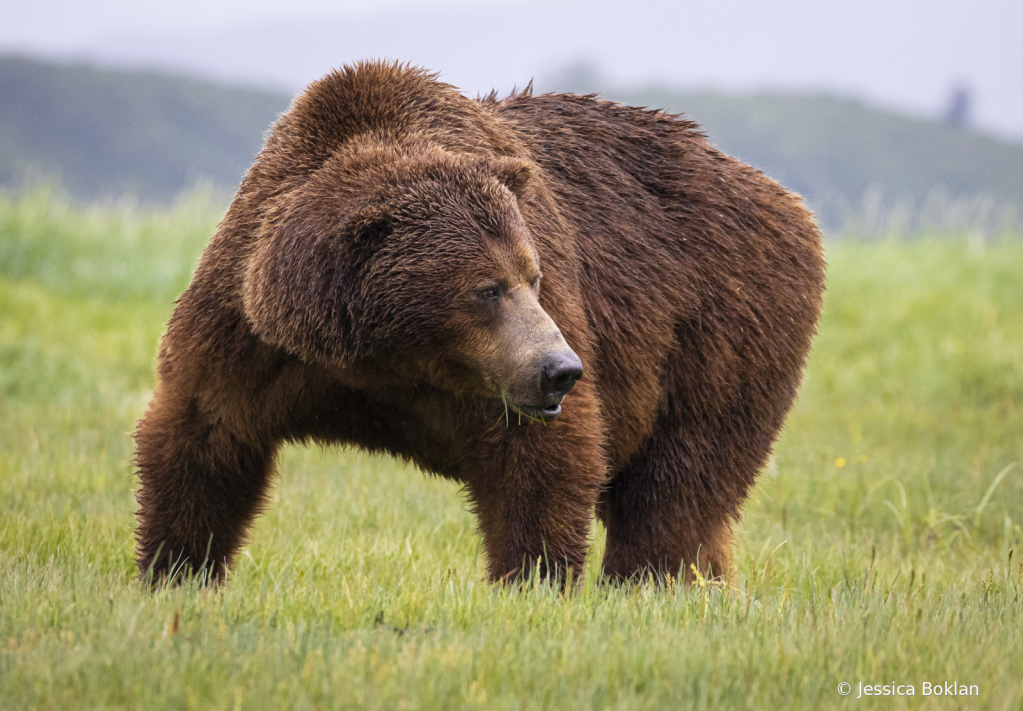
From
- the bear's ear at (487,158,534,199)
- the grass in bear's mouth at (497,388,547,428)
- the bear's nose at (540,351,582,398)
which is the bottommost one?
the grass in bear's mouth at (497,388,547,428)

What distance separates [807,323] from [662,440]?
930 mm

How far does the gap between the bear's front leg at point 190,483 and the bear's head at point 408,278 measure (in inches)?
20.9

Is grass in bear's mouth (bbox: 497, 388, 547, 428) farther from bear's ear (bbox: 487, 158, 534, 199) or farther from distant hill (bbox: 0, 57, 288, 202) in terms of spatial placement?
distant hill (bbox: 0, 57, 288, 202)

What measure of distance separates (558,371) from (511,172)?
0.82 m

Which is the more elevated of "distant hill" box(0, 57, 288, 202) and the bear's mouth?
the bear's mouth

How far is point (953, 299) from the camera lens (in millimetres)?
12680

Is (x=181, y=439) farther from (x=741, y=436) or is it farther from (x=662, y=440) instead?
(x=741, y=436)

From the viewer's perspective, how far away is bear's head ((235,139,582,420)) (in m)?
3.23

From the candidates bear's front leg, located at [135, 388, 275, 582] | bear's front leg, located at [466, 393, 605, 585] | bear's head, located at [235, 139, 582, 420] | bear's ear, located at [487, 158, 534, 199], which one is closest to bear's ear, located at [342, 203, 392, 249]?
bear's head, located at [235, 139, 582, 420]

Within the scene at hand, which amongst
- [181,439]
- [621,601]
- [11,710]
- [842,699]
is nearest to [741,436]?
[621,601]

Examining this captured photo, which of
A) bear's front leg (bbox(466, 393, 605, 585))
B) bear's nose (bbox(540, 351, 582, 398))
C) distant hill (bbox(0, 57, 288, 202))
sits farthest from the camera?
distant hill (bbox(0, 57, 288, 202))

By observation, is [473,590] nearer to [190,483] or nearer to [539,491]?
[539,491]

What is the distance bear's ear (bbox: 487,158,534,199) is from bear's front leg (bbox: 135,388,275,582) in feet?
4.23

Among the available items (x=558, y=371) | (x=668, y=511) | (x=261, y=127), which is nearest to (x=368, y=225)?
(x=558, y=371)
